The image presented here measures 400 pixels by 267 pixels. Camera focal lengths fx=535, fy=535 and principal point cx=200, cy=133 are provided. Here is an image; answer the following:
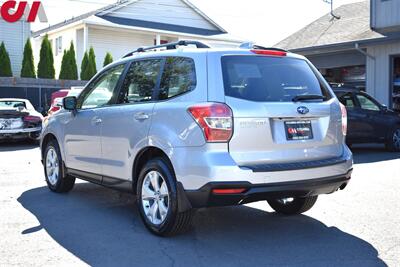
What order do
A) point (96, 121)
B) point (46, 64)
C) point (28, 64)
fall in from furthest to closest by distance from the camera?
1. point (46, 64)
2. point (28, 64)
3. point (96, 121)

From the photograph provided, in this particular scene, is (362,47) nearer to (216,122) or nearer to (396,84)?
(396,84)

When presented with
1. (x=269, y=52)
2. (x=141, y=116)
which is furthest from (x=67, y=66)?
(x=269, y=52)

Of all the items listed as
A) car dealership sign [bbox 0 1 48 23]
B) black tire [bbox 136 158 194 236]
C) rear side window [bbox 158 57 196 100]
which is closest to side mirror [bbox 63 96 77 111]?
rear side window [bbox 158 57 196 100]

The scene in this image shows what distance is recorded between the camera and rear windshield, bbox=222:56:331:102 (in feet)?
16.5

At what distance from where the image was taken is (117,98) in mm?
6297

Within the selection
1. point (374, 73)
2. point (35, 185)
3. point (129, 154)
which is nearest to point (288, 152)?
point (129, 154)

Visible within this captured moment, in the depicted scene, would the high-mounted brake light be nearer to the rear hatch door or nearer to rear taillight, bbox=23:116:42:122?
the rear hatch door

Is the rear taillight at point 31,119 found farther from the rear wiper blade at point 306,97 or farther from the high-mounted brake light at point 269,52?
the rear wiper blade at point 306,97

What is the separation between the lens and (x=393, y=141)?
13.5 meters

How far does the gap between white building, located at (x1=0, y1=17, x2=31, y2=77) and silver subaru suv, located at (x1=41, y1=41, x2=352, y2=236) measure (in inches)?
956

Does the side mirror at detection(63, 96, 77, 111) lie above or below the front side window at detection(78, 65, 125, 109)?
below

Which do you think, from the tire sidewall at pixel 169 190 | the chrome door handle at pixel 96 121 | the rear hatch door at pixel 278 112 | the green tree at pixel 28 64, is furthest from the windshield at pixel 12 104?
the rear hatch door at pixel 278 112

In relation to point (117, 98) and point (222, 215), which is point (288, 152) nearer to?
point (222, 215)

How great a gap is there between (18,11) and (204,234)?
2493 cm
